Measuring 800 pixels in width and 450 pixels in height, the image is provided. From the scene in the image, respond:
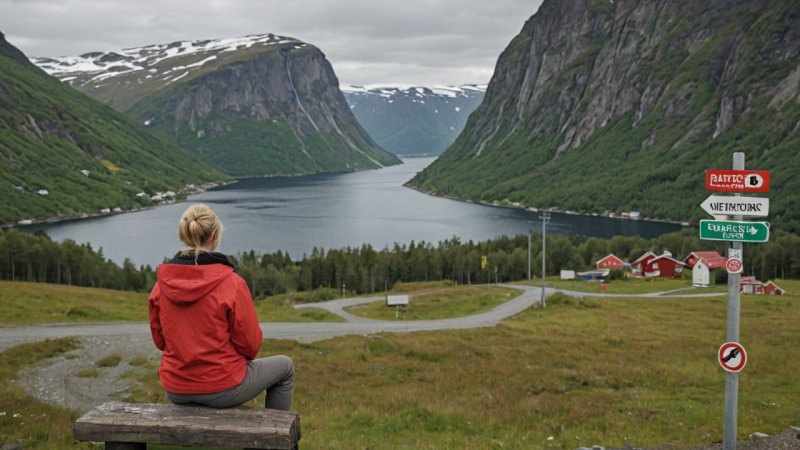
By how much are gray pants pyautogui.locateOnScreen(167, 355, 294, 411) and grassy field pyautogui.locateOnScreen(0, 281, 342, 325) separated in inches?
1178

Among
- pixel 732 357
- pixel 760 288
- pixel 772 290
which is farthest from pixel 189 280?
pixel 760 288

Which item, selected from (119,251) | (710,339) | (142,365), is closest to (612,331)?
(710,339)

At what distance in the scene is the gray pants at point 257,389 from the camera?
24.9 feet

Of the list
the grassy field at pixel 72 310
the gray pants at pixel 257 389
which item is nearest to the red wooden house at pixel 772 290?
the grassy field at pixel 72 310

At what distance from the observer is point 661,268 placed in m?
99.8

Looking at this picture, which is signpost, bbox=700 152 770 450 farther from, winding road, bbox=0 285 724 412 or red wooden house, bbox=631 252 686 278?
red wooden house, bbox=631 252 686 278

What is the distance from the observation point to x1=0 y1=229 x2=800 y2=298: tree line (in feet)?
286

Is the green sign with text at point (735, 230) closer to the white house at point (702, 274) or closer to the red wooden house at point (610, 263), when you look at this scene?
the white house at point (702, 274)

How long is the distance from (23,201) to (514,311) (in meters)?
189

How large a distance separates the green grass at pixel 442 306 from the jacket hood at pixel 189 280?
130 ft

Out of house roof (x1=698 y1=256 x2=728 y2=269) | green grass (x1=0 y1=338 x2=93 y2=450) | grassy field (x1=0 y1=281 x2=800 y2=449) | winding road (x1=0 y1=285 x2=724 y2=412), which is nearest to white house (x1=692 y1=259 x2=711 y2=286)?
house roof (x1=698 y1=256 x2=728 y2=269)

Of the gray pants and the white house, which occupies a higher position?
the gray pants

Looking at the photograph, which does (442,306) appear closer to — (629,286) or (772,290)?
(629,286)

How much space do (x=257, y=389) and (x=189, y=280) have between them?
1560 mm
